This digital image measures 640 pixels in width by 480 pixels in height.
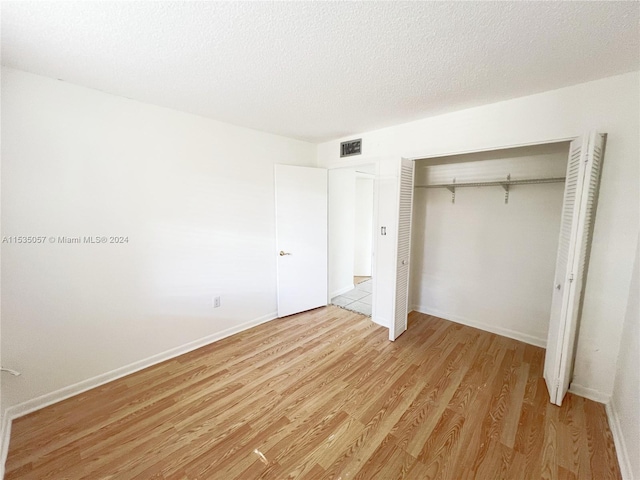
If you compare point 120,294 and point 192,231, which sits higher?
point 192,231

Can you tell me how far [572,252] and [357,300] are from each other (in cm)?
278

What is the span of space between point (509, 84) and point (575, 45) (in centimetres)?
46

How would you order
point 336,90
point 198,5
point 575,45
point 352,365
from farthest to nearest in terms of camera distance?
point 352,365, point 336,90, point 575,45, point 198,5

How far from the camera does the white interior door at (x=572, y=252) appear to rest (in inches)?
66.2

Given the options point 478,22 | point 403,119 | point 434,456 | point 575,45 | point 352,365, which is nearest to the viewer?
point 478,22

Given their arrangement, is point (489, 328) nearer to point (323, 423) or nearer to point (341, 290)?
point (341, 290)

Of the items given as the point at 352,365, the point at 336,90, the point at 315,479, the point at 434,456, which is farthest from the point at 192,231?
the point at 434,456

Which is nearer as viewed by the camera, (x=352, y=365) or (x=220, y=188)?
(x=352, y=365)

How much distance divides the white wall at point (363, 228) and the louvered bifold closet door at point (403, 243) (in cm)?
254

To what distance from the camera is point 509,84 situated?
1850 mm

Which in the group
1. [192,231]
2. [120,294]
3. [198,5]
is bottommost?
[120,294]

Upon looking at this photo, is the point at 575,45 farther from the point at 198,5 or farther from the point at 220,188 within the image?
the point at 220,188

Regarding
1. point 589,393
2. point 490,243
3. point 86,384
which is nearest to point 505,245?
point 490,243

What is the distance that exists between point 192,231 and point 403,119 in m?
2.46
